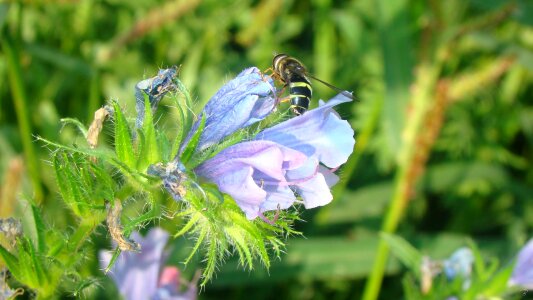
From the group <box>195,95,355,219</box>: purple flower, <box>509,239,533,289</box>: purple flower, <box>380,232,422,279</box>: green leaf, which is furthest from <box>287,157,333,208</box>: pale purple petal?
<box>509,239,533,289</box>: purple flower

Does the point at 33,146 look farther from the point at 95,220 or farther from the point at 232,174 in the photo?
the point at 232,174

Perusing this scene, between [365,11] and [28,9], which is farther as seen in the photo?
[365,11]

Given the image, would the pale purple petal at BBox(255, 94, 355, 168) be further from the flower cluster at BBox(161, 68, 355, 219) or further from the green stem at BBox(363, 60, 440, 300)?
the green stem at BBox(363, 60, 440, 300)

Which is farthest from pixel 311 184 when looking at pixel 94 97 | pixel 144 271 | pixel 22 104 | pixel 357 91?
pixel 357 91

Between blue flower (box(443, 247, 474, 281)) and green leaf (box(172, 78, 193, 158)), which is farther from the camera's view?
blue flower (box(443, 247, 474, 281))

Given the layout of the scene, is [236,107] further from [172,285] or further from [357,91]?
[357,91]

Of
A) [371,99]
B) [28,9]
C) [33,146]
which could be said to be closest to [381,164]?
[371,99]
